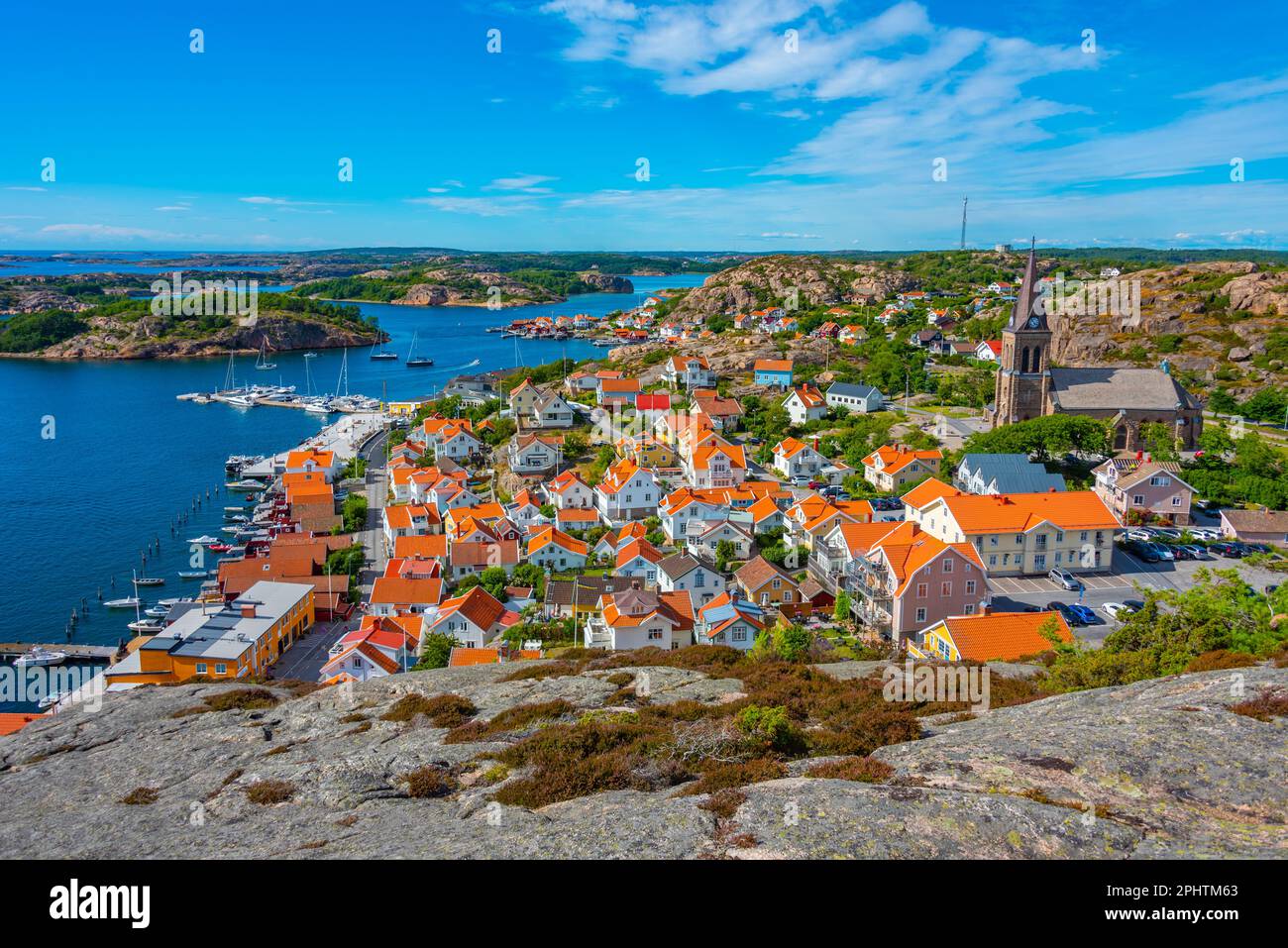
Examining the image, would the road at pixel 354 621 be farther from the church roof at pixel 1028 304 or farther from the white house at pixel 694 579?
the church roof at pixel 1028 304

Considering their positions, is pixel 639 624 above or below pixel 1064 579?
below

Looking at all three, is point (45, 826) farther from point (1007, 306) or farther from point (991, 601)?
point (1007, 306)

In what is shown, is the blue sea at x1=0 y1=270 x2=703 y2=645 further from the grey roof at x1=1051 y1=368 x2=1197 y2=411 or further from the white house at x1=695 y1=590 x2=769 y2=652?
the grey roof at x1=1051 y1=368 x2=1197 y2=411

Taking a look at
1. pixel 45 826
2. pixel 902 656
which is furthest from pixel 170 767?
pixel 902 656

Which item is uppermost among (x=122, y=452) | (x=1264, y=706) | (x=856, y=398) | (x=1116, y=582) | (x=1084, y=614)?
(x=856, y=398)

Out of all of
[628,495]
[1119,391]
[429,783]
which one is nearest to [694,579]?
[628,495]

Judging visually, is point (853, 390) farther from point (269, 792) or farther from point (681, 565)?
point (269, 792)
